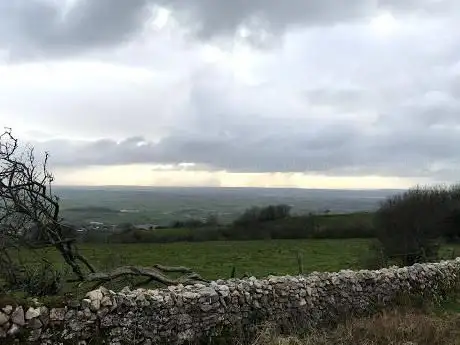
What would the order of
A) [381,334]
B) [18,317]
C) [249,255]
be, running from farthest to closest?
[249,255], [381,334], [18,317]

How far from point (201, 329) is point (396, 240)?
17.9m

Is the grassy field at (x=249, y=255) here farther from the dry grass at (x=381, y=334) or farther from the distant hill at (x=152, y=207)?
the dry grass at (x=381, y=334)

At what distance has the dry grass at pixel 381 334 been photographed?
9.69 m

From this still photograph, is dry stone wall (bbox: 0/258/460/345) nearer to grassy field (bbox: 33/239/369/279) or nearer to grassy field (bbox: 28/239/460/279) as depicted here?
grassy field (bbox: 28/239/460/279)

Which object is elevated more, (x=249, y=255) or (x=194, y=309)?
(x=194, y=309)

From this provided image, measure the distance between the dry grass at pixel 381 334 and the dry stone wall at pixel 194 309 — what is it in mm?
701

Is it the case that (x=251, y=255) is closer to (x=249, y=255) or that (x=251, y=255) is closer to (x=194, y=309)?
(x=249, y=255)

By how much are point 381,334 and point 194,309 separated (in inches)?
137

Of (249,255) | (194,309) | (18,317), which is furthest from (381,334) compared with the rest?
(249,255)

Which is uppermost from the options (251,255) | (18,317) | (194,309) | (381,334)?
(18,317)

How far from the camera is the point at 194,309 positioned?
32.0 ft

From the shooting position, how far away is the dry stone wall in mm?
8281

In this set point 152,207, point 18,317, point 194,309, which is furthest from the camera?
point 152,207

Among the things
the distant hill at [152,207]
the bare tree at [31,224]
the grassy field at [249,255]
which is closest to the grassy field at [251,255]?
the grassy field at [249,255]
